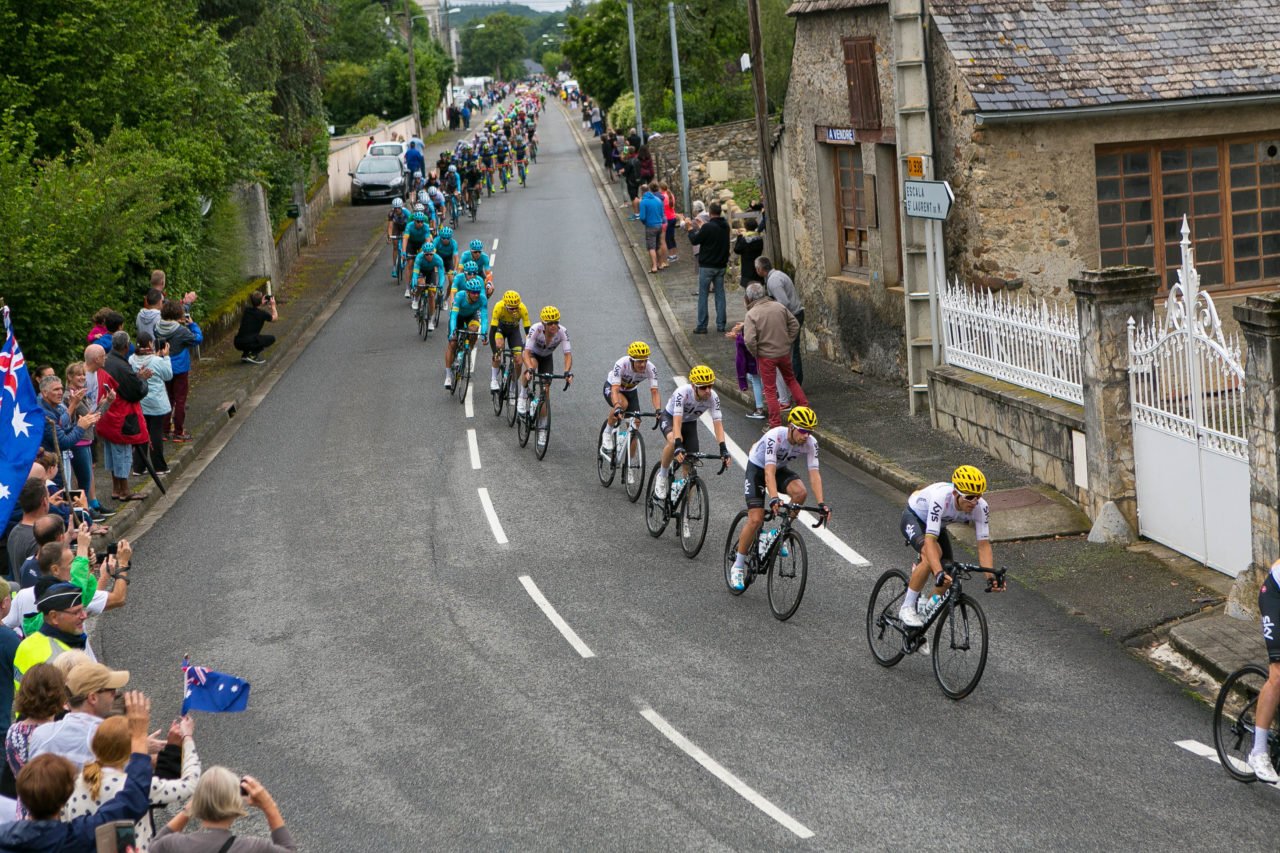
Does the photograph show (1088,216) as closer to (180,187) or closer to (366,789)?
(366,789)

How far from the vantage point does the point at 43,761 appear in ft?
20.7

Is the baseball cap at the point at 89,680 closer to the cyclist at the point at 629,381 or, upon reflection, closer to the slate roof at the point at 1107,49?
the cyclist at the point at 629,381

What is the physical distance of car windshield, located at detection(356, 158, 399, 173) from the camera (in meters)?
48.6

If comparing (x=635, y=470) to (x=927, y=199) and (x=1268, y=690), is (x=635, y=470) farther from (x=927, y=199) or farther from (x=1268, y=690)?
(x=1268, y=690)

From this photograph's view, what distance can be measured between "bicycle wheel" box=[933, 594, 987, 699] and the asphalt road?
192mm

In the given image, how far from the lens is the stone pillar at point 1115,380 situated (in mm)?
13312

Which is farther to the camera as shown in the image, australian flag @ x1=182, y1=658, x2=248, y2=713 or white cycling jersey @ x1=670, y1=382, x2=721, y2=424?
white cycling jersey @ x1=670, y1=382, x2=721, y2=424

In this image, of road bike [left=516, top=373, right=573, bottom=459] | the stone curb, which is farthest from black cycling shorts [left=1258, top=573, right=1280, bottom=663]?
road bike [left=516, top=373, right=573, bottom=459]

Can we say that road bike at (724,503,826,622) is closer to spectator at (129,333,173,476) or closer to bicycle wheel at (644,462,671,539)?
bicycle wheel at (644,462,671,539)

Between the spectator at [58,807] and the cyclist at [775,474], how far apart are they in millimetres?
6044

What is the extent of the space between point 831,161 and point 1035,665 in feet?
42.1

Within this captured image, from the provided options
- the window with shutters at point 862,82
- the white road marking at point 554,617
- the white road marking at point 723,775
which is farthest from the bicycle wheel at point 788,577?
the window with shutters at point 862,82

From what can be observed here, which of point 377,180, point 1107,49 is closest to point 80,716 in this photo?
point 1107,49

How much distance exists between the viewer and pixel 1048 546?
44.0ft
